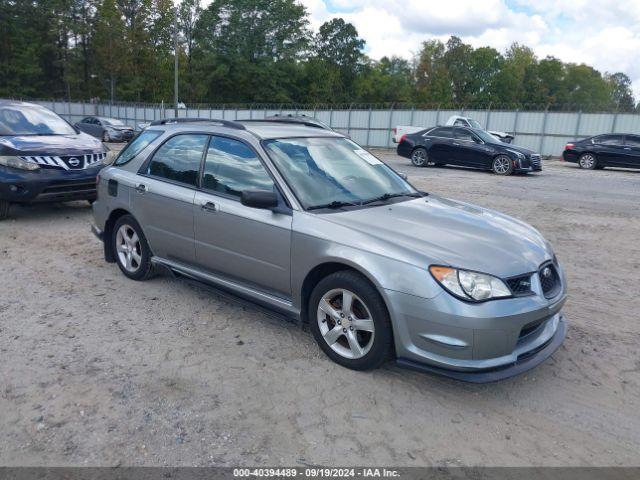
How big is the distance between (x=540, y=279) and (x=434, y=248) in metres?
0.79

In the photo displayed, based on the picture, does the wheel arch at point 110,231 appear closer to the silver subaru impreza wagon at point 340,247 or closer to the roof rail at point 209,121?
the silver subaru impreza wagon at point 340,247

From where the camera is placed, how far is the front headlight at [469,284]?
10.3 ft

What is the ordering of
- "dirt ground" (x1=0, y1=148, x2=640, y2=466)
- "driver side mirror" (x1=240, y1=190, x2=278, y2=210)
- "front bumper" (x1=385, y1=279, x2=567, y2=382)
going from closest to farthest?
1. "dirt ground" (x1=0, y1=148, x2=640, y2=466)
2. "front bumper" (x1=385, y1=279, x2=567, y2=382)
3. "driver side mirror" (x1=240, y1=190, x2=278, y2=210)

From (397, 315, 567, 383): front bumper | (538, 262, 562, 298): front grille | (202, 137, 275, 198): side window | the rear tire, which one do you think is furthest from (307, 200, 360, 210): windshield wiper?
the rear tire

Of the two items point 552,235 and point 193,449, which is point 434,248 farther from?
point 552,235

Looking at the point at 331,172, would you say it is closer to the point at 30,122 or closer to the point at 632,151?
the point at 30,122

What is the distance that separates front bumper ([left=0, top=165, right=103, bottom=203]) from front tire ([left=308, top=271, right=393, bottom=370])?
5.63 meters

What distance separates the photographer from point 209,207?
14.3 feet

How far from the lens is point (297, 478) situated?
2619mm

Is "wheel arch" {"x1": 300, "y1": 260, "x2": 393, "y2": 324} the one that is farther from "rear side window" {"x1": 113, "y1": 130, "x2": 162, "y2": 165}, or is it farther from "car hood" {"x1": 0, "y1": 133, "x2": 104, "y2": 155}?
"car hood" {"x1": 0, "y1": 133, "x2": 104, "y2": 155}

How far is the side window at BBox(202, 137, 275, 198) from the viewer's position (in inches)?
164

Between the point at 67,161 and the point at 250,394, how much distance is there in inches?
238

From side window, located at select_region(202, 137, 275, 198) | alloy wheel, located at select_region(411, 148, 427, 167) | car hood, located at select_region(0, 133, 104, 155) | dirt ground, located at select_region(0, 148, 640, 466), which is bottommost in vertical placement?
dirt ground, located at select_region(0, 148, 640, 466)

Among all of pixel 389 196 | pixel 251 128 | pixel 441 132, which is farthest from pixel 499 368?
pixel 441 132
